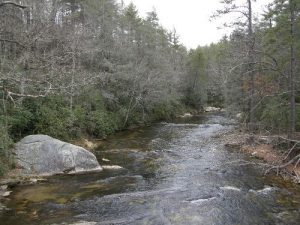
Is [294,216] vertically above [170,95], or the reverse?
[170,95]

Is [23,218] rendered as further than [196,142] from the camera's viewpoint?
No

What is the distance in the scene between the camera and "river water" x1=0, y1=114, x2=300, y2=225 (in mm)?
8977

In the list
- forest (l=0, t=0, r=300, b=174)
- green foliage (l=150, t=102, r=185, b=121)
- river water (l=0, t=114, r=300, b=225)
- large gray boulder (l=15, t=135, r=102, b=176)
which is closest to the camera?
river water (l=0, t=114, r=300, b=225)

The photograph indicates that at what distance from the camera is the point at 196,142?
70.3 ft

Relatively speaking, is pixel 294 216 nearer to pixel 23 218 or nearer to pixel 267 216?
pixel 267 216

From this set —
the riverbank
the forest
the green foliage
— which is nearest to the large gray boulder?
the forest

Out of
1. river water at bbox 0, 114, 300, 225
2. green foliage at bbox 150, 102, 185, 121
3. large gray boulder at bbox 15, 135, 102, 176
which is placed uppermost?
green foliage at bbox 150, 102, 185, 121

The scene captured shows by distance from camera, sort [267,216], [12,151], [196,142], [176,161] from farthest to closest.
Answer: [196,142] < [176,161] < [12,151] < [267,216]

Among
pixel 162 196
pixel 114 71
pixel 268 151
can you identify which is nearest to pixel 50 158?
pixel 162 196

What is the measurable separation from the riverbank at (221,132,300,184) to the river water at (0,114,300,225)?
2.51 ft

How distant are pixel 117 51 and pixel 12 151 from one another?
58.4 feet

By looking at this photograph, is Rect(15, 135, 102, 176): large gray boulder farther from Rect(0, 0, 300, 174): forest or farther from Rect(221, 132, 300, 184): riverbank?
Rect(221, 132, 300, 184): riverbank

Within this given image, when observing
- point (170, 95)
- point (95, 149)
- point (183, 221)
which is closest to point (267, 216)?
point (183, 221)

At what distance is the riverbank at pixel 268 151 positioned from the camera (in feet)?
44.1
